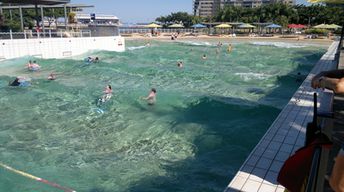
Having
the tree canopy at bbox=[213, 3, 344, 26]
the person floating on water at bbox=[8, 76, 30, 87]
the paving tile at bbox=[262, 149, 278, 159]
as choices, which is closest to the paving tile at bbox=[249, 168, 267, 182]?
the paving tile at bbox=[262, 149, 278, 159]

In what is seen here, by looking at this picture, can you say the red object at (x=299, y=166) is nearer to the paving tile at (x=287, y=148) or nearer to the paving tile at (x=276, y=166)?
the paving tile at (x=276, y=166)

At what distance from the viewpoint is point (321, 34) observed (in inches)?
1992

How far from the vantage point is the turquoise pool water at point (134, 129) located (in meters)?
7.18

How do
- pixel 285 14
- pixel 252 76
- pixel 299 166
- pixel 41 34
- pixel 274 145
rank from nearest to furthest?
pixel 299 166 < pixel 274 145 < pixel 252 76 < pixel 41 34 < pixel 285 14

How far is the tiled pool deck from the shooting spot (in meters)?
5.10

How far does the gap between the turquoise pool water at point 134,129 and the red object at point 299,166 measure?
4.27 meters

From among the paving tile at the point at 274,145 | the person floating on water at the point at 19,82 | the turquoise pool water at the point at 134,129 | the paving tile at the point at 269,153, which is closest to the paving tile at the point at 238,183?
the paving tile at the point at 269,153

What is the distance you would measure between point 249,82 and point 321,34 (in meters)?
39.0

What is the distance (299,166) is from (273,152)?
13.8 feet

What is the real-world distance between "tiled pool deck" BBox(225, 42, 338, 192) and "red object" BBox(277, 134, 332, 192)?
8.43 feet

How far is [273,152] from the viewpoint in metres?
6.35

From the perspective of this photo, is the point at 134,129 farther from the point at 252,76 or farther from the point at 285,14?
the point at 285,14

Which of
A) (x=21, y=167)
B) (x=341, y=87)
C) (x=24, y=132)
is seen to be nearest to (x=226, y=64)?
(x=24, y=132)

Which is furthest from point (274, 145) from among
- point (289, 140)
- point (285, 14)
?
point (285, 14)
